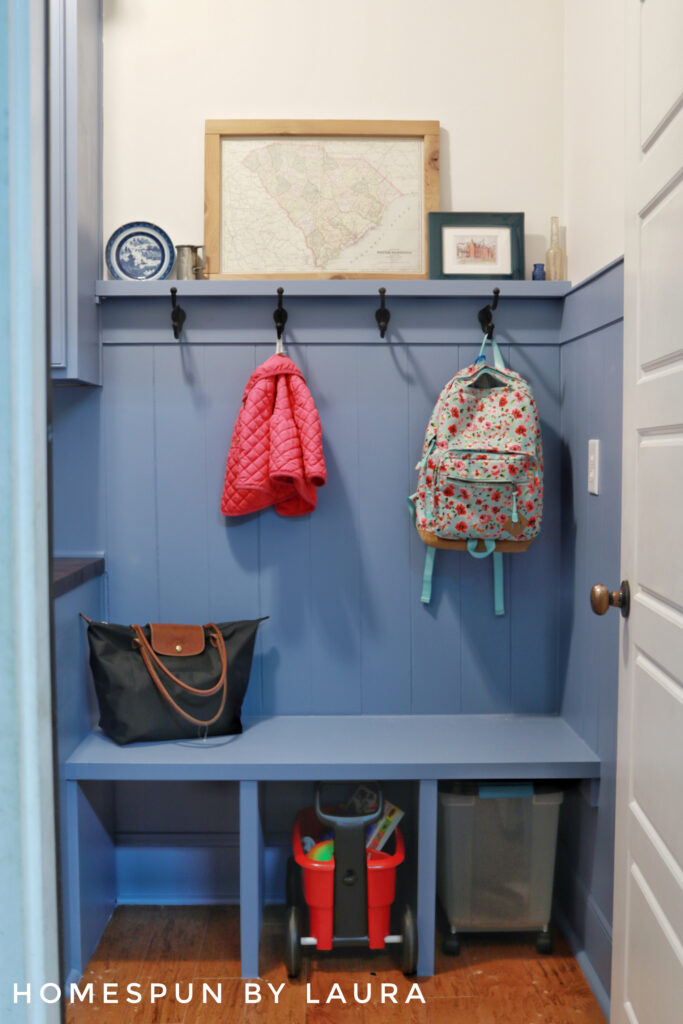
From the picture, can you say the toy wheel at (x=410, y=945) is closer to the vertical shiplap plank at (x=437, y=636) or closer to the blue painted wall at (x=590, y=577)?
the blue painted wall at (x=590, y=577)

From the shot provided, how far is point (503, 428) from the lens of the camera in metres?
1.92

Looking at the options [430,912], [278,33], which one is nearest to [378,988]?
[430,912]

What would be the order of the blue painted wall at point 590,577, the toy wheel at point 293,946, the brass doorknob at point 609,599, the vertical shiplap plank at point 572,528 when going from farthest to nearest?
1. the vertical shiplap plank at point 572,528
2. the toy wheel at point 293,946
3. the blue painted wall at point 590,577
4. the brass doorknob at point 609,599

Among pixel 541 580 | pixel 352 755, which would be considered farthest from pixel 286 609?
pixel 541 580

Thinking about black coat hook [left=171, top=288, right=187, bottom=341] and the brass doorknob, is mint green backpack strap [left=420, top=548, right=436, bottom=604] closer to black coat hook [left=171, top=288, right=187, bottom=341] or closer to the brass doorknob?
the brass doorknob

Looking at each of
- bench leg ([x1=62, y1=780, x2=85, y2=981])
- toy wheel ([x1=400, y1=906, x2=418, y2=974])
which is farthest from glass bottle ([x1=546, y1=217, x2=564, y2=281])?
bench leg ([x1=62, y1=780, x2=85, y2=981])

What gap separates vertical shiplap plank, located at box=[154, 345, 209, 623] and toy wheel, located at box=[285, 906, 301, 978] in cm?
77

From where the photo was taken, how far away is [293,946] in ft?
6.13

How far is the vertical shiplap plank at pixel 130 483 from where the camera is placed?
2.14 metres

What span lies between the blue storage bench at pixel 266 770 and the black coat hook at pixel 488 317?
103 centimetres

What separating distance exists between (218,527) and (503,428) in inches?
31.0

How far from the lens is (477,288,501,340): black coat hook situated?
2.08 metres

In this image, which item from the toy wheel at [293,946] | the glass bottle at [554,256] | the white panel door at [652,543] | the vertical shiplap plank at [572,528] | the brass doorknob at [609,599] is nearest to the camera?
the white panel door at [652,543]

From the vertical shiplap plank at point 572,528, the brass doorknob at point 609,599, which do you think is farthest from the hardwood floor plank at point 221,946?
the brass doorknob at point 609,599
